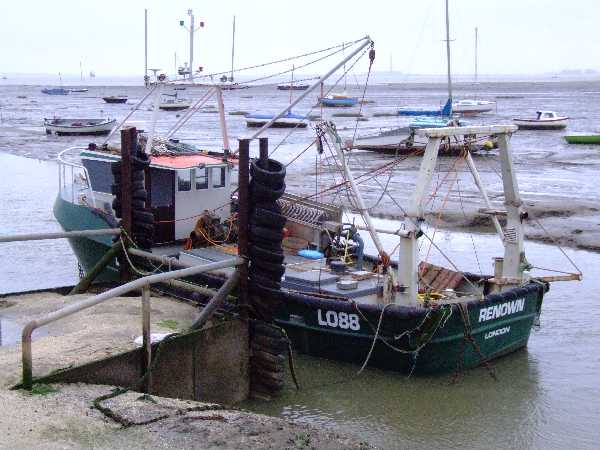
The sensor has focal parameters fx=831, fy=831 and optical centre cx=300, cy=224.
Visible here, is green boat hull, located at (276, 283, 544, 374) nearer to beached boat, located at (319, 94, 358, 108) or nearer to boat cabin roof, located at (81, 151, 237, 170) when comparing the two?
boat cabin roof, located at (81, 151, 237, 170)

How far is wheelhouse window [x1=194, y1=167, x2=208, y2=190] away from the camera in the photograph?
16.3m

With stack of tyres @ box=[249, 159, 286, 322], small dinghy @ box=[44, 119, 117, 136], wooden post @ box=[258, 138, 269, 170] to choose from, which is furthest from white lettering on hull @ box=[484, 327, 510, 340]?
small dinghy @ box=[44, 119, 117, 136]

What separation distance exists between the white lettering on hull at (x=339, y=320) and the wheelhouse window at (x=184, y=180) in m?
4.70

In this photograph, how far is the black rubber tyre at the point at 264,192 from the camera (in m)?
10.9

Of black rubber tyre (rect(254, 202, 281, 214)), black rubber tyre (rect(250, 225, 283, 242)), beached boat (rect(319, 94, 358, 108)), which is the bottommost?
black rubber tyre (rect(250, 225, 283, 242))

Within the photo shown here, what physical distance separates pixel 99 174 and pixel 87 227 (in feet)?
3.87

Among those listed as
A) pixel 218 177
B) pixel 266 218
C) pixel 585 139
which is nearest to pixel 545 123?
pixel 585 139

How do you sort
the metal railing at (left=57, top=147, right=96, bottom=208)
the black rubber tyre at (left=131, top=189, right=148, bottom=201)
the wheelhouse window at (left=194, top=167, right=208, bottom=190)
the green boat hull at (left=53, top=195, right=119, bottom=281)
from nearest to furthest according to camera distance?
the black rubber tyre at (left=131, top=189, right=148, bottom=201) < the wheelhouse window at (left=194, top=167, right=208, bottom=190) < the green boat hull at (left=53, top=195, right=119, bottom=281) < the metal railing at (left=57, top=147, right=96, bottom=208)

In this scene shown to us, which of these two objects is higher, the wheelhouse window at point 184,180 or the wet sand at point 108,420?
the wheelhouse window at point 184,180

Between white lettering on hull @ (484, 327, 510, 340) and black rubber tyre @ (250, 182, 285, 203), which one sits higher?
black rubber tyre @ (250, 182, 285, 203)

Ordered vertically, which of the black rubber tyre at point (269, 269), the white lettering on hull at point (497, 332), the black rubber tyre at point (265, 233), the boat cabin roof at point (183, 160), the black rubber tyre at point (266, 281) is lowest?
the white lettering on hull at point (497, 332)

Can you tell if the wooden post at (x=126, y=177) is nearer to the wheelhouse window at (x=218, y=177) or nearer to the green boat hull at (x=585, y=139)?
the wheelhouse window at (x=218, y=177)

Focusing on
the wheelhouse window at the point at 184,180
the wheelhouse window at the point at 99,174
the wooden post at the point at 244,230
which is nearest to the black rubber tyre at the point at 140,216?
the wheelhouse window at the point at 184,180

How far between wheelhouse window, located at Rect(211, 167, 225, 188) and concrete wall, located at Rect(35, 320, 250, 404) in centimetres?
599
